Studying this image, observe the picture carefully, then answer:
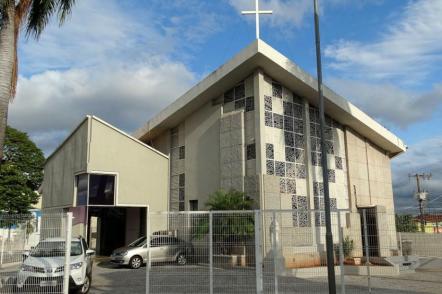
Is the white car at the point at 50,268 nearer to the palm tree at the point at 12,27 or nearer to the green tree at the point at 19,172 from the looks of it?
the palm tree at the point at 12,27

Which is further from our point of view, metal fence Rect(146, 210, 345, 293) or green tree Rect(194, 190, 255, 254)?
green tree Rect(194, 190, 255, 254)

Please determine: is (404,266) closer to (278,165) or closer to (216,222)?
(278,165)

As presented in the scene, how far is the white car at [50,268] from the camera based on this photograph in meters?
11.2

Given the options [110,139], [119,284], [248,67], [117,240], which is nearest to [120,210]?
[117,240]

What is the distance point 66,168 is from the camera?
87.7ft

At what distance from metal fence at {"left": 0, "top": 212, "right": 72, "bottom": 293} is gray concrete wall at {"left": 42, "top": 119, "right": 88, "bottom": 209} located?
41.3ft

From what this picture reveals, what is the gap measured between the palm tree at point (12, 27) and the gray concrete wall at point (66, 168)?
13838 millimetres

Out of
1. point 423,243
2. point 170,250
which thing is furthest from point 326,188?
point 423,243

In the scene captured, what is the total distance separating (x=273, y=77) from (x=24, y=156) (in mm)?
31937

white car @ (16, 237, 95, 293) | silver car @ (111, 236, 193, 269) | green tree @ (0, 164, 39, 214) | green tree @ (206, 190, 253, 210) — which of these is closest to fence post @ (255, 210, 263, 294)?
silver car @ (111, 236, 193, 269)

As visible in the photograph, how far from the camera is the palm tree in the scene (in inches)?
383

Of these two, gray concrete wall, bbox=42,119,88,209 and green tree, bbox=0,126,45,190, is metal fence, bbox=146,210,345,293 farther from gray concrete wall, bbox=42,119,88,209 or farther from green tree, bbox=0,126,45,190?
green tree, bbox=0,126,45,190

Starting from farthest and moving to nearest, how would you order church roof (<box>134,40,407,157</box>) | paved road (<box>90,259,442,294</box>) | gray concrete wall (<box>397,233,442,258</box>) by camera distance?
church roof (<box>134,40,407,157</box>), gray concrete wall (<box>397,233,442,258</box>), paved road (<box>90,259,442,294</box>)

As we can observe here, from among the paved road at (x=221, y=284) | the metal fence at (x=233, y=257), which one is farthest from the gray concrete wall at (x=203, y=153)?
the metal fence at (x=233, y=257)
